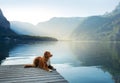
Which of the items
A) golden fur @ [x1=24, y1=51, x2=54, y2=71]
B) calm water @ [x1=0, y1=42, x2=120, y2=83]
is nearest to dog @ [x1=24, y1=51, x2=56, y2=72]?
golden fur @ [x1=24, y1=51, x2=54, y2=71]

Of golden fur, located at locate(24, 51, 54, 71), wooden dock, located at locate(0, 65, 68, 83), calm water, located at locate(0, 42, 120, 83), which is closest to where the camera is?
wooden dock, located at locate(0, 65, 68, 83)

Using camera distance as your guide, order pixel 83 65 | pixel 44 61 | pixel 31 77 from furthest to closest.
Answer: pixel 83 65 < pixel 44 61 < pixel 31 77

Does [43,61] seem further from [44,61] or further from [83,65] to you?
[83,65]

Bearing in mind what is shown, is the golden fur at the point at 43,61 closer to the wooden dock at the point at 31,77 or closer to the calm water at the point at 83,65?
the wooden dock at the point at 31,77

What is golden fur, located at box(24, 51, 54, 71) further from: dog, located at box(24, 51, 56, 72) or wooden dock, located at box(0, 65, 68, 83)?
wooden dock, located at box(0, 65, 68, 83)

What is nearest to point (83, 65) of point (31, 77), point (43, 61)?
point (43, 61)

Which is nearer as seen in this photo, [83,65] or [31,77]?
[31,77]

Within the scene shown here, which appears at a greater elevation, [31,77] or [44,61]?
[44,61]

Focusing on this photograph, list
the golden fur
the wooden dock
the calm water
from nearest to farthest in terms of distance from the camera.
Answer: the wooden dock
the golden fur
the calm water

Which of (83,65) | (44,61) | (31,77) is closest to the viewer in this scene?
(31,77)

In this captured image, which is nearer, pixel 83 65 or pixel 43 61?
pixel 43 61

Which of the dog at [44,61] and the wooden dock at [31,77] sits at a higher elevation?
the dog at [44,61]

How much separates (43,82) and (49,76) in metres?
1.97

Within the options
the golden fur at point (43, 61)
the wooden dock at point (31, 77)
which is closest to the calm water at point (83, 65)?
the golden fur at point (43, 61)
